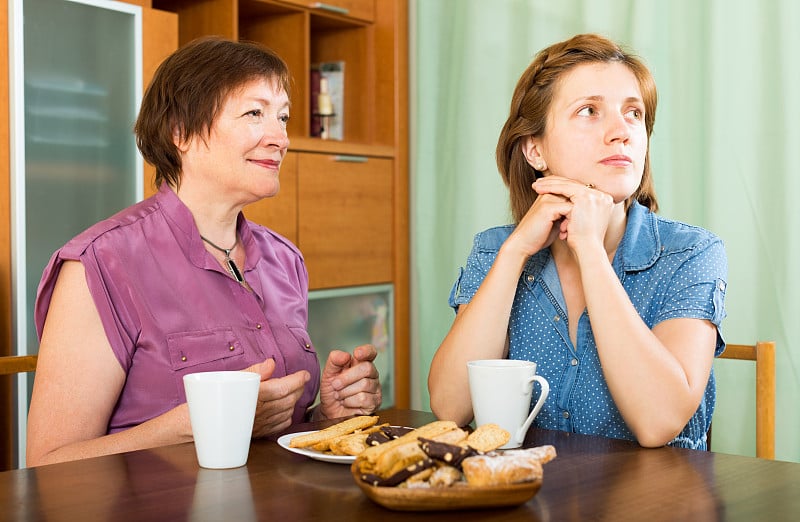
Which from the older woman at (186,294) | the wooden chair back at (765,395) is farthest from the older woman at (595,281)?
the older woman at (186,294)

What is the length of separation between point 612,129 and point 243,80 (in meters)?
0.65

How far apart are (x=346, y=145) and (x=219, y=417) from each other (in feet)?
7.23

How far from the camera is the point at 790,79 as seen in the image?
2.57m

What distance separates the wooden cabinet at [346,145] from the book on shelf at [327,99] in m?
0.05

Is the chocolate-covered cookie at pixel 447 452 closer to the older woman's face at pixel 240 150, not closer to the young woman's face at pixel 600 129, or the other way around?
the young woman's face at pixel 600 129

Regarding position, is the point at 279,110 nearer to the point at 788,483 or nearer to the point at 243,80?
the point at 243,80

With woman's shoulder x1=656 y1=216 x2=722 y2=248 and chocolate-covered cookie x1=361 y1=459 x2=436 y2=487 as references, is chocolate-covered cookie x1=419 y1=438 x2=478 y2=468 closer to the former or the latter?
chocolate-covered cookie x1=361 y1=459 x2=436 y2=487

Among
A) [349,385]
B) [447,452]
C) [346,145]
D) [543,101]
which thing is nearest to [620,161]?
[543,101]

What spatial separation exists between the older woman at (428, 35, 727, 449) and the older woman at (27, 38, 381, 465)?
25 centimetres

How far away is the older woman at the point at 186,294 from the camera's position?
1.33 metres

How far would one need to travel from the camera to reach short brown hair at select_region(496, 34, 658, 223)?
1.58m

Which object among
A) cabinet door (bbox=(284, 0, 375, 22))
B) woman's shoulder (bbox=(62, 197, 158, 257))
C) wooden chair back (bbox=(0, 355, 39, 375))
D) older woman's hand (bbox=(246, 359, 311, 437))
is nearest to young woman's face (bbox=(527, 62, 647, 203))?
older woman's hand (bbox=(246, 359, 311, 437))

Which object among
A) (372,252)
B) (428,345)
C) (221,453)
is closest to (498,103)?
(372,252)

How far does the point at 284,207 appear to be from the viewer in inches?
115
